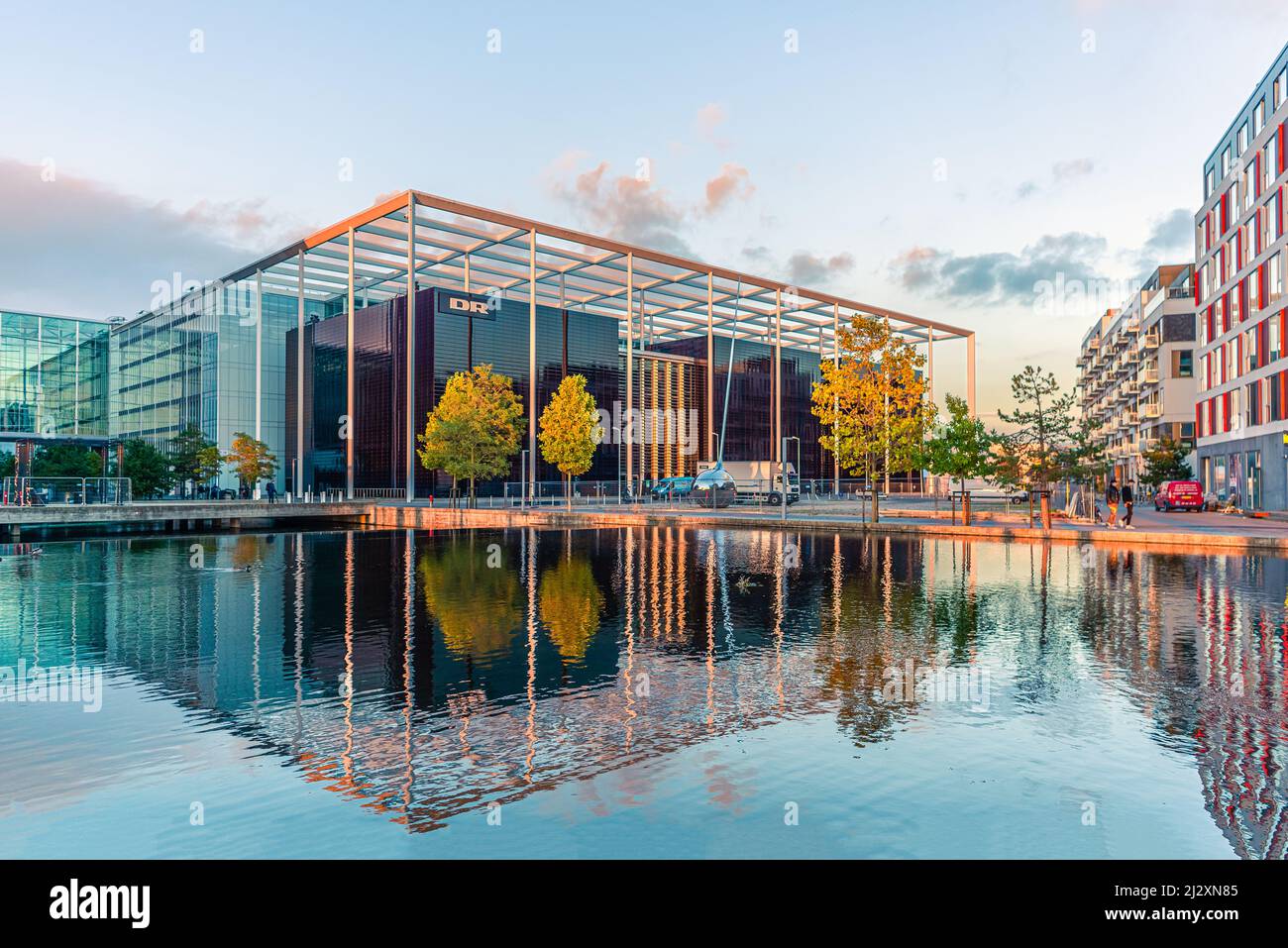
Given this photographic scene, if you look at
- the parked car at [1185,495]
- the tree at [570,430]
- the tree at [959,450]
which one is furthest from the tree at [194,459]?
the parked car at [1185,495]

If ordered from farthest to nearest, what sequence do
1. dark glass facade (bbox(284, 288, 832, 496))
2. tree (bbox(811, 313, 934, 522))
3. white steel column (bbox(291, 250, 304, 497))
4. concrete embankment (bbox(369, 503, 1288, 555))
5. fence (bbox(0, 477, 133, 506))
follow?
1. white steel column (bbox(291, 250, 304, 497))
2. dark glass facade (bbox(284, 288, 832, 496))
3. fence (bbox(0, 477, 133, 506))
4. tree (bbox(811, 313, 934, 522))
5. concrete embankment (bbox(369, 503, 1288, 555))

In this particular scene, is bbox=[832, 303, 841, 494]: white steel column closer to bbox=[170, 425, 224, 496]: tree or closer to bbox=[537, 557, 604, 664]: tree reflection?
bbox=[537, 557, 604, 664]: tree reflection

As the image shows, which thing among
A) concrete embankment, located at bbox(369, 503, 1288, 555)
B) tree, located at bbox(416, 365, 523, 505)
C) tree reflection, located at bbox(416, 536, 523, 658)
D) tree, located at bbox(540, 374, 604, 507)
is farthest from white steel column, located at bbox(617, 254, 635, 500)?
tree reflection, located at bbox(416, 536, 523, 658)

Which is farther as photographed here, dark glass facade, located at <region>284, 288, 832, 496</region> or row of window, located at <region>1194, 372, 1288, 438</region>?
dark glass facade, located at <region>284, 288, 832, 496</region>

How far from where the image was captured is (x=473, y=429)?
178ft

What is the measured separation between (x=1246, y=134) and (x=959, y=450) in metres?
25.3

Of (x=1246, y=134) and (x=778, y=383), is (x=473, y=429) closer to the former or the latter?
(x=778, y=383)

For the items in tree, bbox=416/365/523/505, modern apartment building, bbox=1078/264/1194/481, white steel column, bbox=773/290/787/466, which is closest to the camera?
tree, bbox=416/365/523/505

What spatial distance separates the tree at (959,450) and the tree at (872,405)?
6.05 metres

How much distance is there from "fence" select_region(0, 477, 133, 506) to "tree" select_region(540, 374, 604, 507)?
23.9 metres

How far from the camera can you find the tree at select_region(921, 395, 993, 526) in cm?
4531

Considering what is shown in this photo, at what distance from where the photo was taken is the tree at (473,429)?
5406 centimetres

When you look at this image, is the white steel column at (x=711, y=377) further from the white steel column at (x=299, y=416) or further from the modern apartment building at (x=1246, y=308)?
the modern apartment building at (x=1246, y=308)
